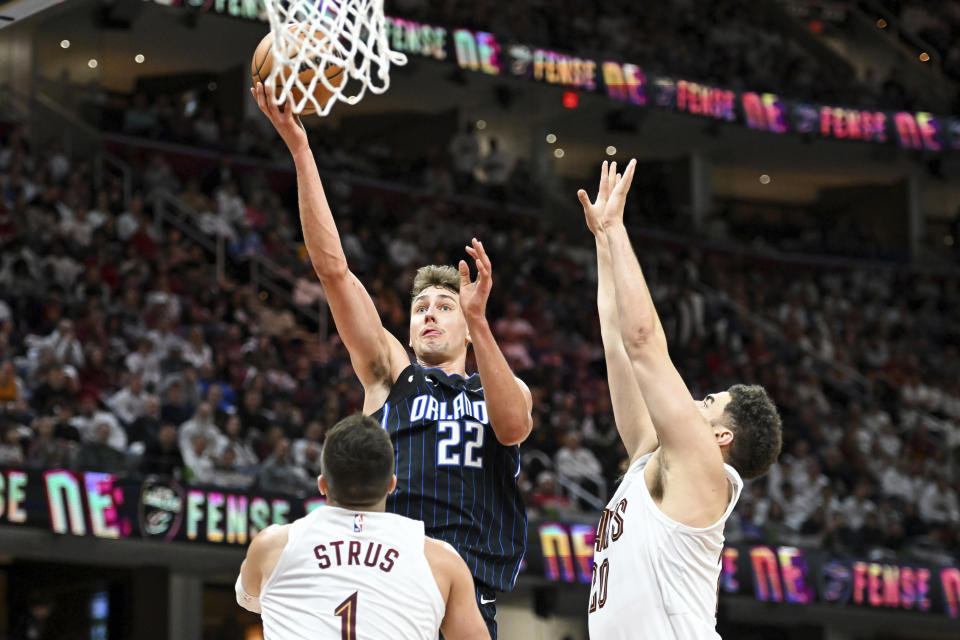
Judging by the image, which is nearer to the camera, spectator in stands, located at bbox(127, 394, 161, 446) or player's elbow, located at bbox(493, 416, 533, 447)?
player's elbow, located at bbox(493, 416, 533, 447)

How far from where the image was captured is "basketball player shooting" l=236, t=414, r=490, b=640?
151 inches

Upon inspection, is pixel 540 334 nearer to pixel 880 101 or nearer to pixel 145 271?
pixel 145 271

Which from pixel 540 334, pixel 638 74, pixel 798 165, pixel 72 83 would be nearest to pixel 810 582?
pixel 540 334

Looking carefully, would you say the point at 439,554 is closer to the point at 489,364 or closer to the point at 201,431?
the point at 489,364

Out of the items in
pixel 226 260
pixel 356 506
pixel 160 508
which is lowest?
pixel 160 508

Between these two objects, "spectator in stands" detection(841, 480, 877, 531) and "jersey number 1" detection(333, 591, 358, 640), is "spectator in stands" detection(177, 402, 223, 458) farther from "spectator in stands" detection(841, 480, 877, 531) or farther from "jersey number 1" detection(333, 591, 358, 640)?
"jersey number 1" detection(333, 591, 358, 640)

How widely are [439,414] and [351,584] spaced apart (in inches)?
49.1

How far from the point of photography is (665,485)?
4516 millimetres

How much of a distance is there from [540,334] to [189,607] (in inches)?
261

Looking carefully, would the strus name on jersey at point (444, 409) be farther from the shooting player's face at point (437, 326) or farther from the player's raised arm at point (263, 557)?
the player's raised arm at point (263, 557)

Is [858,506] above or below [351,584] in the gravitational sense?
below

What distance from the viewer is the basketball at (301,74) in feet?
17.2

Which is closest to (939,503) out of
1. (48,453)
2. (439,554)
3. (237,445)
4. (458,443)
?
(237,445)

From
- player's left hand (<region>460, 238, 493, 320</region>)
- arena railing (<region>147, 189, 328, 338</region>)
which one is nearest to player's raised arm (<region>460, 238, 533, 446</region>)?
player's left hand (<region>460, 238, 493, 320</region>)
